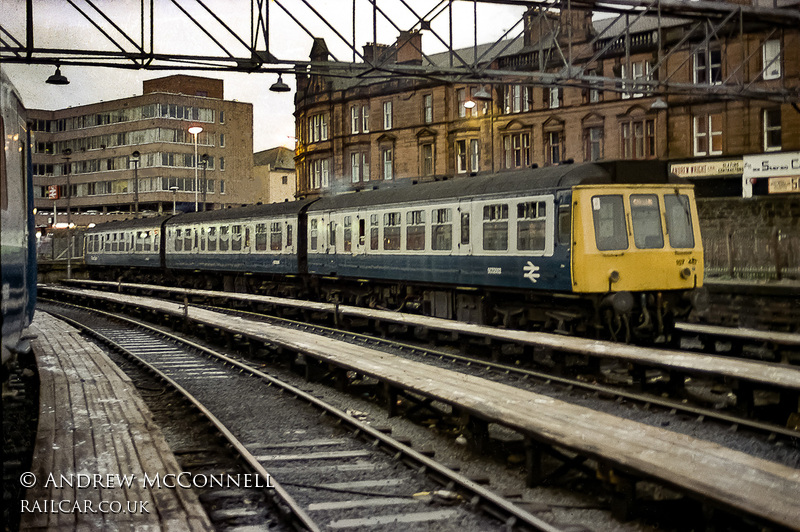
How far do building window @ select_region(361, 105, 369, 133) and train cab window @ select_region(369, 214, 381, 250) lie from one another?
1224 inches

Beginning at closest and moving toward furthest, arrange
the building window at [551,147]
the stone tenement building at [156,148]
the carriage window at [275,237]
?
the carriage window at [275,237] → the building window at [551,147] → the stone tenement building at [156,148]

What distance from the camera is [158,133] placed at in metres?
89.6

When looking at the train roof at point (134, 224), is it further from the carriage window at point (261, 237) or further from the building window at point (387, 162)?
the building window at point (387, 162)

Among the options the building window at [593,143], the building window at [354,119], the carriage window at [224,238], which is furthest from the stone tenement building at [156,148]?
the carriage window at [224,238]

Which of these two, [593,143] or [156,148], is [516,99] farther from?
[156,148]

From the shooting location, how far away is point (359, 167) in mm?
52812

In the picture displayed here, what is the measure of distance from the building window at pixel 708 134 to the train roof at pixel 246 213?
1847cm

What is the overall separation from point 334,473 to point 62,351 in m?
9.59

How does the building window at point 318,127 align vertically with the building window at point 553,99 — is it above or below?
above

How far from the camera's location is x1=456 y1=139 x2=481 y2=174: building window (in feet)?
149

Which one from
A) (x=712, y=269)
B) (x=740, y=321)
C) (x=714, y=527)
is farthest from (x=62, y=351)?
(x=712, y=269)

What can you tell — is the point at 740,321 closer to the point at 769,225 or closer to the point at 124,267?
the point at 769,225

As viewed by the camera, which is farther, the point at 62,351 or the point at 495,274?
the point at 495,274

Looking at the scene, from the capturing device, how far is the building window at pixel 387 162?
50469 millimetres
